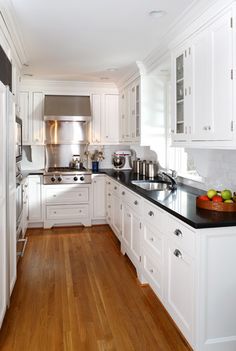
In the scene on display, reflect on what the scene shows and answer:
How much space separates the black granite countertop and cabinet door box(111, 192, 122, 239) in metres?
0.86

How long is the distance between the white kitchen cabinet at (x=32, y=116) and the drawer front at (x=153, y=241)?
3.11 m

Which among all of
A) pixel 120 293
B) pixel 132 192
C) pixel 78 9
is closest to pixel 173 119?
pixel 132 192

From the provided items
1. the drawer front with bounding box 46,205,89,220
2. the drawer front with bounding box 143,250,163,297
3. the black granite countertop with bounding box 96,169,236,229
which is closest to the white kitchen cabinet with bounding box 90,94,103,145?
the drawer front with bounding box 46,205,89,220

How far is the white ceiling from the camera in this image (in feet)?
8.70

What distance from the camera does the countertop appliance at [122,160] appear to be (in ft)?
18.4

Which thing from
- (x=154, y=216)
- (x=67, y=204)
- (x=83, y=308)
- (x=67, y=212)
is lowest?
(x=83, y=308)

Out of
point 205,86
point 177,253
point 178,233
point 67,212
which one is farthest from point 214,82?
point 67,212

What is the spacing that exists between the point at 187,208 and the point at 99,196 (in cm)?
324

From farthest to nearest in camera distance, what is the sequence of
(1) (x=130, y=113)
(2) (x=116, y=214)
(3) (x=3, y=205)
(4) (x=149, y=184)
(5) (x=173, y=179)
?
(1) (x=130, y=113)
(2) (x=116, y=214)
(4) (x=149, y=184)
(5) (x=173, y=179)
(3) (x=3, y=205)

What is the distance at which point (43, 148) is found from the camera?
19.2 feet

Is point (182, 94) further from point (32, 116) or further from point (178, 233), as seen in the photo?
point (32, 116)

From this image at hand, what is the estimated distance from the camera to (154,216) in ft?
9.18

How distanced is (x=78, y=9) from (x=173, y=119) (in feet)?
4.04

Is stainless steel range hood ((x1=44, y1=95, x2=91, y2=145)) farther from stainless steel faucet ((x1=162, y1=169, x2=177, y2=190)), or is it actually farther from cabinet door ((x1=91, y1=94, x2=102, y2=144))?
stainless steel faucet ((x1=162, y1=169, x2=177, y2=190))
